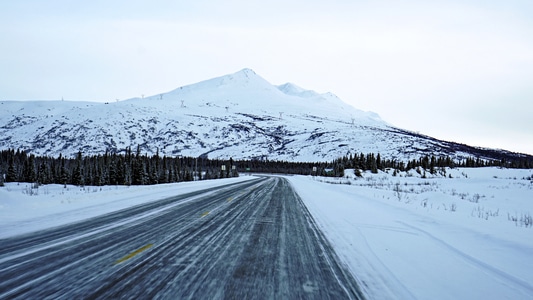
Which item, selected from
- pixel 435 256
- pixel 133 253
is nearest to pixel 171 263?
pixel 133 253

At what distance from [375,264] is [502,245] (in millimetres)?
3719

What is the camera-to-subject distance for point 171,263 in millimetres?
5000

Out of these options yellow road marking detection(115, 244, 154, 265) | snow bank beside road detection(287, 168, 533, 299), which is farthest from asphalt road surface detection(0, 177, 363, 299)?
snow bank beside road detection(287, 168, 533, 299)

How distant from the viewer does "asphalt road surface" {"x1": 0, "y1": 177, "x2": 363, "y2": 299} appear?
3.94 metres

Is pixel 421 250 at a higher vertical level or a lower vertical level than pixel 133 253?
lower

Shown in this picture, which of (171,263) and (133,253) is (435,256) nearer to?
(171,263)

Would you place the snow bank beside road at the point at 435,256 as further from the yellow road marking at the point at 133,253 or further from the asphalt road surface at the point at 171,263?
the yellow road marking at the point at 133,253

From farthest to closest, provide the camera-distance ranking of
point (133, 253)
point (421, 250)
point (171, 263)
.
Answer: point (421, 250) → point (133, 253) → point (171, 263)

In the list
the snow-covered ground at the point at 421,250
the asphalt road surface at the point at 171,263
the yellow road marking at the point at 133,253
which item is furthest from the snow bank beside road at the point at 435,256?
the yellow road marking at the point at 133,253

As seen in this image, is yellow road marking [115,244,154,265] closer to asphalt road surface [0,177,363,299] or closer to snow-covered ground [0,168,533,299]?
asphalt road surface [0,177,363,299]

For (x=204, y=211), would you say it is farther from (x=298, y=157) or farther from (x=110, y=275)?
(x=298, y=157)

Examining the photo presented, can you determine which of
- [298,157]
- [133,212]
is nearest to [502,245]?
[133,212]

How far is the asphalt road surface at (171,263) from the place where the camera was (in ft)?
12.9

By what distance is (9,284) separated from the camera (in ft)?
13.0
